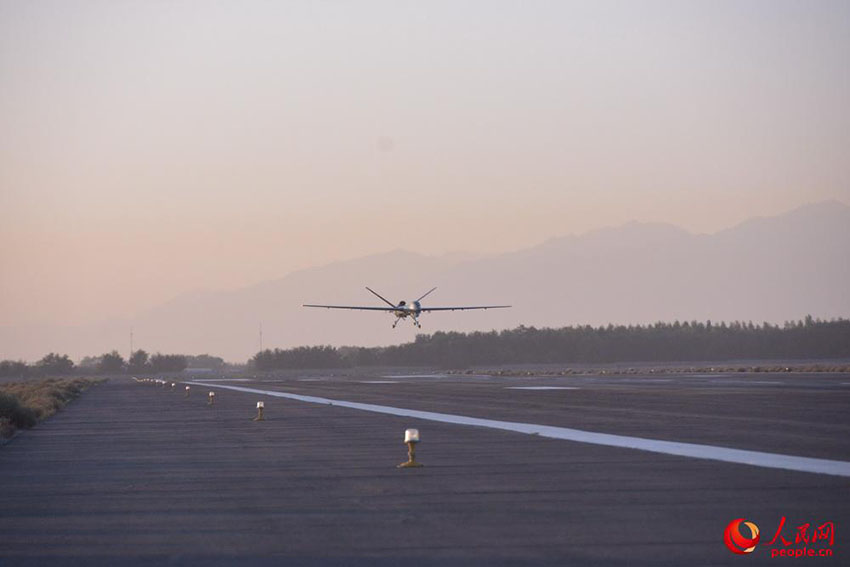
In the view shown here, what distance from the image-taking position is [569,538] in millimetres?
11828

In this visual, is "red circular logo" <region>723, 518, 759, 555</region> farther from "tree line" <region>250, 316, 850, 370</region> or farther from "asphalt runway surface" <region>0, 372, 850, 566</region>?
"tree line" <region>250, 316, 850, 370</region>

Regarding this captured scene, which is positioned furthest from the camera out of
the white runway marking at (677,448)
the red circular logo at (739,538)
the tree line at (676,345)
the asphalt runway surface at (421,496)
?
the tree line at (676,345)

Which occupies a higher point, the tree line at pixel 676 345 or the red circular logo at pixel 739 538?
the tree line at pixel 676 345

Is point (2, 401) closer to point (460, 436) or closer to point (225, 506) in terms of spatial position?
point (460, 436)

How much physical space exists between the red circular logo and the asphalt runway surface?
106mm

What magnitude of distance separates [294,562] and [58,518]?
4.94m

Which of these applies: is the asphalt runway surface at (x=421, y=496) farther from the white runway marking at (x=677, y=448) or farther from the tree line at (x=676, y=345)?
the tree line at (x=676, y=345)

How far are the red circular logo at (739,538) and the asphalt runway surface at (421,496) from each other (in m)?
0.11

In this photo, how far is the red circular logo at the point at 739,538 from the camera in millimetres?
10781

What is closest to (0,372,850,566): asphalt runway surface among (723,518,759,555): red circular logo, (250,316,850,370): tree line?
(723,518,759,555): red circular logo

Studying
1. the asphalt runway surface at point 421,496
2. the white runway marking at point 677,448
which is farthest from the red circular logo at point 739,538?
the white runway marking at point 677,448

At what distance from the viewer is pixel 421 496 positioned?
15656 mm

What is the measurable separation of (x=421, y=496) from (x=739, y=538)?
214 inches

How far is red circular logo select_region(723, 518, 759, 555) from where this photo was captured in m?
10.8
